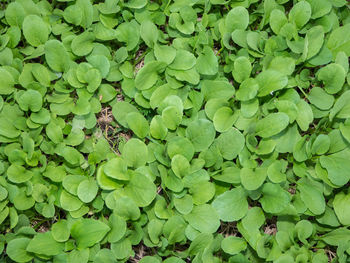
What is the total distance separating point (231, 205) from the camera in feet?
5.15

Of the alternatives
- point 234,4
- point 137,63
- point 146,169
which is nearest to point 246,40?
point 234,4

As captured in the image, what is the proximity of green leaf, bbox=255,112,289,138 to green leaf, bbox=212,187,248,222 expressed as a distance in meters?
0.26

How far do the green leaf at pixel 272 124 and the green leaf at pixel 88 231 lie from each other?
0.75 m

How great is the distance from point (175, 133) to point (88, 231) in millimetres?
554

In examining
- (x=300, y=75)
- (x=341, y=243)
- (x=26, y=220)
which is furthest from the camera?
(x=300, y=75)

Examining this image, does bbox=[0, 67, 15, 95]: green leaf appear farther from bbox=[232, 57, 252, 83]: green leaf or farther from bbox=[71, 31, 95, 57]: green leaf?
bbox=[232, 57, 252, 83]: green leaf

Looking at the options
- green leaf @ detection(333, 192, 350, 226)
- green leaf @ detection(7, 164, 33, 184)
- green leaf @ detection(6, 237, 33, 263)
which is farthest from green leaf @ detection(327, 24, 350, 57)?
green leaf @ detection(6, 237, 33, 263)

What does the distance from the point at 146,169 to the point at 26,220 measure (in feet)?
1.85

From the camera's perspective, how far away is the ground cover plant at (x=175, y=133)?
155 cm

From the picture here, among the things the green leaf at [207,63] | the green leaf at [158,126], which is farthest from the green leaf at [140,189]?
the green leaf at [207,63]

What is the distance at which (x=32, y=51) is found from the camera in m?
1.84

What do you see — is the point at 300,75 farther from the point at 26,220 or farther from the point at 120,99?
the point at 26,220

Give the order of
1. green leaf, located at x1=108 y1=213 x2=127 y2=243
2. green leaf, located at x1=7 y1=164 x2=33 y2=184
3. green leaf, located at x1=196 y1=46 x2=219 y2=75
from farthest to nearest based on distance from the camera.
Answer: green leaf, located at x1=196 y1=46 x2=219 y2=75 → green leaf, located at x1=7 y1=164 x2=33 y2=184 → green leaf, located at x1=108 y1=213 x2=127 y2=243

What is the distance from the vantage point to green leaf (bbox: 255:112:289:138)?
158 cm
